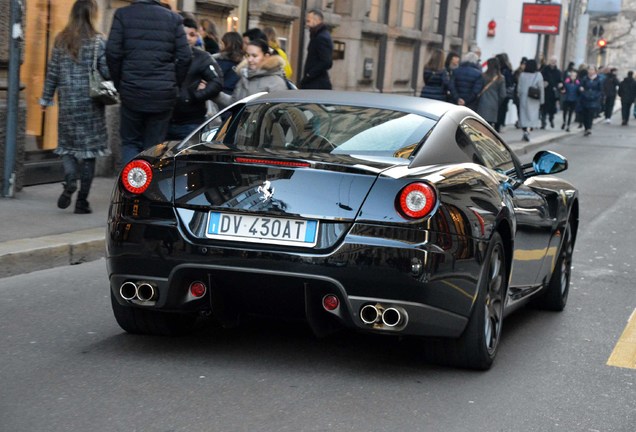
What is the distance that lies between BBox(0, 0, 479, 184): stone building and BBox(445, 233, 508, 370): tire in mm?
6524

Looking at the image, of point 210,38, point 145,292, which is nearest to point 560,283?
point 145,292

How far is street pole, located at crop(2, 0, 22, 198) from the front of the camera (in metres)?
10.7

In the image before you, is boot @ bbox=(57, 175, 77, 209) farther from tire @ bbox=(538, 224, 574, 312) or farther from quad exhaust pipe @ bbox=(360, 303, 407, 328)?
→ quad exhaust pipe @ bbox=(360, 303, 407, 328)

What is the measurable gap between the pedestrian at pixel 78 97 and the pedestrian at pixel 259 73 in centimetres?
141

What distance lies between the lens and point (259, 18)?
20.2 m

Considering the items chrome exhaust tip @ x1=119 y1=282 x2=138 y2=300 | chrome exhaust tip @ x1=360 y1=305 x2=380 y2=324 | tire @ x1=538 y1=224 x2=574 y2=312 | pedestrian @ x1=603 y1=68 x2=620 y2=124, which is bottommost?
pedestrian @ x1=603 y1=68 x2=620 y2=124

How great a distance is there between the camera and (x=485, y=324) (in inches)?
235

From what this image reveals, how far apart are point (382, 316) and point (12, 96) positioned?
20.0 ft

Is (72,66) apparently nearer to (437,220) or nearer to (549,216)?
(549,216)

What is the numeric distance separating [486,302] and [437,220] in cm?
64

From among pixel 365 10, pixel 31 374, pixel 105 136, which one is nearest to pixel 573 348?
pixel 31 374

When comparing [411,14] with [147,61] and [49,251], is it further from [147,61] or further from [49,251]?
[49,251]

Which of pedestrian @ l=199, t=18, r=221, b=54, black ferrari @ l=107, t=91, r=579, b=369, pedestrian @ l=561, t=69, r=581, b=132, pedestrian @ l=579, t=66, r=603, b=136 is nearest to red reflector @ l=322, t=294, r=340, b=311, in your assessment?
black ferrari @ l=107, t=91, r=579, b=369

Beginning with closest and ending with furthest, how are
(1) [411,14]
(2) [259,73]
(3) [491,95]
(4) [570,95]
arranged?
1. (2) [259,73]
2. (3) [491,95]
3. (1) [411,14]
4. (4) [570,95]
